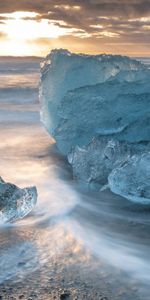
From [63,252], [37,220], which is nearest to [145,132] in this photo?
[37,220]

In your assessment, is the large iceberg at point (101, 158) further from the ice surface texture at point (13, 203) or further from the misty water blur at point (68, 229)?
the ice surface texture at point (13, 203)

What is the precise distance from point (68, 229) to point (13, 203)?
1.51 ft

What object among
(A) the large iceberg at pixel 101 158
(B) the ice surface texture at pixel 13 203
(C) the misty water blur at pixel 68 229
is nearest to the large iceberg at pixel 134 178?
(C) the misty water blur at pixel 68 229

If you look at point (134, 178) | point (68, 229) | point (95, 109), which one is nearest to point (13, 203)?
point (68, 229)

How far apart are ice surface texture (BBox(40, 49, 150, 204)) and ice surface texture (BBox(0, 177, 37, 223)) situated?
3.39ft

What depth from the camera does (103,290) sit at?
2533mm

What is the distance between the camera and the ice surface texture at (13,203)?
11.0ft

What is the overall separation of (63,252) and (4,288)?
59 cm

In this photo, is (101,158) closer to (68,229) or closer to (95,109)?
(95,109)

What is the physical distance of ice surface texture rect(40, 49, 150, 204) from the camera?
445 centimetres

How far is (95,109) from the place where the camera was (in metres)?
5.11

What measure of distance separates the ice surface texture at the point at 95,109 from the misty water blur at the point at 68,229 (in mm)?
298

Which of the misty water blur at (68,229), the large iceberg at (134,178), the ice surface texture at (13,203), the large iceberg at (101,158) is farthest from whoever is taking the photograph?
the large iceberg at (101,158)

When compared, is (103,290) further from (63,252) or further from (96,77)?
(96,77)
